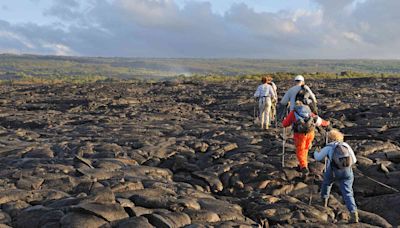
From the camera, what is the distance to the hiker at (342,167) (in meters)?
10.6

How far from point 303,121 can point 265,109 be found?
6951mm

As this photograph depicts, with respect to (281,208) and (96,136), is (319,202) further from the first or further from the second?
(96,136)

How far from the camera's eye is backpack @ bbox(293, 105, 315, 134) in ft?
42.9

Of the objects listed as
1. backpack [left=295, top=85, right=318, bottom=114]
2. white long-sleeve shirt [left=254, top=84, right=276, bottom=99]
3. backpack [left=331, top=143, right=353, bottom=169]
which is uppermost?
backpack [left=295, top=85, right=318, bottom=114]

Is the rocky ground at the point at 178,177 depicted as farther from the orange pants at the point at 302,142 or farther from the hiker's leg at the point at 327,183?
the orange pants at the point at 302,142

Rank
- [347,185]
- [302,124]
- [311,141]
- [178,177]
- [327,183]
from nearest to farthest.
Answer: [347,185] → [327,183] → [302,124] → [311,141] → [178,177]

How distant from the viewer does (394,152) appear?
15.8 m

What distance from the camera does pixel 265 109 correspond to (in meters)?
20.1

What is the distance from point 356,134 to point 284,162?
7.51 m

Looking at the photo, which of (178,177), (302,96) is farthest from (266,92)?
(178,177)

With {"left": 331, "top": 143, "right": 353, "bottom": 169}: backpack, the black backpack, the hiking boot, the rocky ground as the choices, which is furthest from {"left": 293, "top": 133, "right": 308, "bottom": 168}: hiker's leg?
the hiking boot

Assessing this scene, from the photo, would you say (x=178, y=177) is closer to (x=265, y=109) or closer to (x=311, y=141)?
(x=311, y=141)

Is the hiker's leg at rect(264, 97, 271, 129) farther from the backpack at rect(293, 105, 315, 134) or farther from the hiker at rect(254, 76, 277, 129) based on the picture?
the backpack at rect(293, 105, 315, 134)

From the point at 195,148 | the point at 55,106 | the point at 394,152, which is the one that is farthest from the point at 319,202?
the point at 55,106
